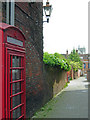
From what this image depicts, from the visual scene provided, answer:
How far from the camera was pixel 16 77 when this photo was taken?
5230mm

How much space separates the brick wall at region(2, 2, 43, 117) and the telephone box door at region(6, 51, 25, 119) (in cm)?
139

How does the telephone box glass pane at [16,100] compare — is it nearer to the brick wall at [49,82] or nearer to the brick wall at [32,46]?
the brick wall at [32,46]

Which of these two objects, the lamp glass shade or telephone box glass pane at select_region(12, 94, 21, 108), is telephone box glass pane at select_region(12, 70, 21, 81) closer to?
telephone box glass pane at select_region(12, 94, 21, 108)

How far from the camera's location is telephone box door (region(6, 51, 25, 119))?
182 inches

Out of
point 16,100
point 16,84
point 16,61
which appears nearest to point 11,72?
point 16,61

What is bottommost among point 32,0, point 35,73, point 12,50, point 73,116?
point 73,116

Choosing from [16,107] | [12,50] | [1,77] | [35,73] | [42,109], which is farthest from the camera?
[42,109]

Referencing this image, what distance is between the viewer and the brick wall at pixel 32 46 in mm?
6793

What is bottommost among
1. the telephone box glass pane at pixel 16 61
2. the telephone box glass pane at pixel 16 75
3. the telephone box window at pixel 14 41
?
the telephone box glass pane at pixel 16 75

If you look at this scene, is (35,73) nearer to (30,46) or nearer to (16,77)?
(30,46)

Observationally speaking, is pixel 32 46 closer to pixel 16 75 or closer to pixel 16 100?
pixel 16 75

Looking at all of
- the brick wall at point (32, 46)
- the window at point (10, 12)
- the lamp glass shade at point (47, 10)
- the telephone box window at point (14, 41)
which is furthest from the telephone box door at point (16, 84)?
the lamp glass shade at point (47, 10)

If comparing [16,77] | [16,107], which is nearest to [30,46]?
[16,77]

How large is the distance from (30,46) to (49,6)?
3.32 metres
